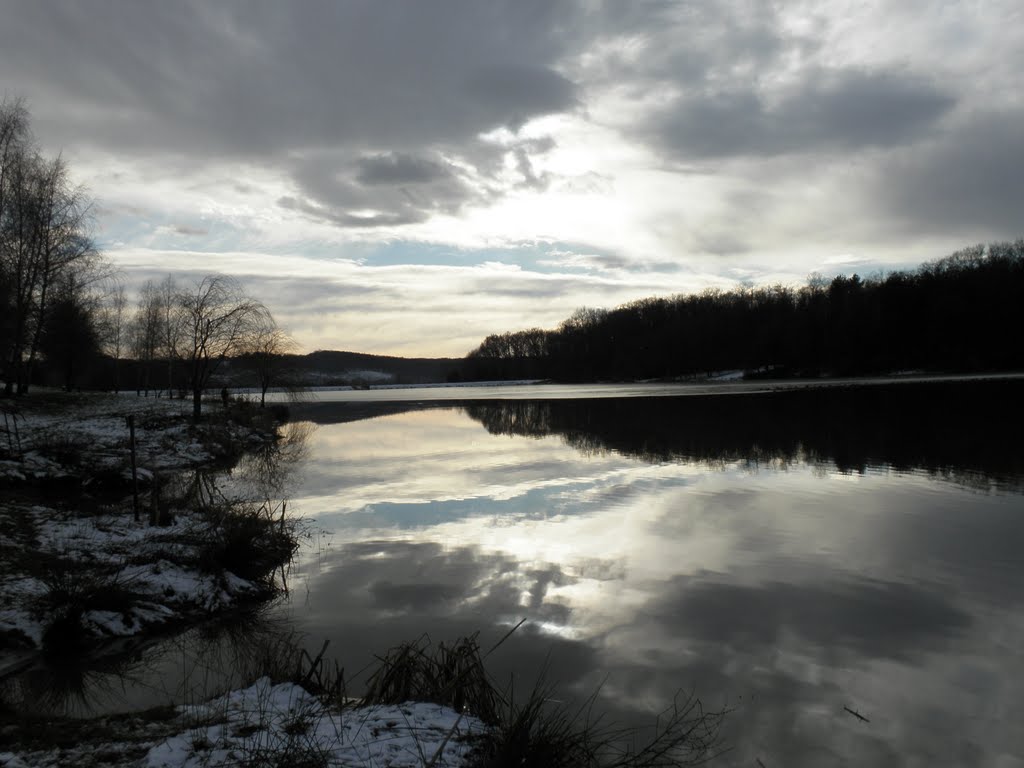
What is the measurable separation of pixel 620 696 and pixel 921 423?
24541mm

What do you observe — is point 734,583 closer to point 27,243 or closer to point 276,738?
point 276,738

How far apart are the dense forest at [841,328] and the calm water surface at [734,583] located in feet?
253

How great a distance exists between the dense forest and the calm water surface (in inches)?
3037

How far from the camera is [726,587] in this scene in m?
8.72

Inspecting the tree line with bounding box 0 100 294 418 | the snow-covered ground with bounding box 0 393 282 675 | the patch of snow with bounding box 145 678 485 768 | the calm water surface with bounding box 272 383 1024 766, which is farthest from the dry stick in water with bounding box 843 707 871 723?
the tree line with bounding box 0 100 294 418

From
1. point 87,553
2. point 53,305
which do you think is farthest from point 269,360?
point 87,553

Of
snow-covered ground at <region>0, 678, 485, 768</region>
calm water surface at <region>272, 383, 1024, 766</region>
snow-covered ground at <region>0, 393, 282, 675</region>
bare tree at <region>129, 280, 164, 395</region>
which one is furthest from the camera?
bare tree at <region>129, 280, 164, 395</region>

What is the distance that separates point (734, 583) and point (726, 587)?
0.20 metres

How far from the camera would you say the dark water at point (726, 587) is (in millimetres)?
5730

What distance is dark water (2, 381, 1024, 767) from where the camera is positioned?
573 centimetres

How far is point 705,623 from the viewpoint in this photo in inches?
297

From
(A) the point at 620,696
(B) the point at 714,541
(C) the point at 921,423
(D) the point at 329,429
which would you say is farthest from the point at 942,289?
(A) the point at 620,696

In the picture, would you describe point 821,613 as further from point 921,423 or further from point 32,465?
point 921,423

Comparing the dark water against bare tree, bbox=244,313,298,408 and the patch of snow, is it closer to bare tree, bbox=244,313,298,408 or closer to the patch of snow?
the patch of snow
